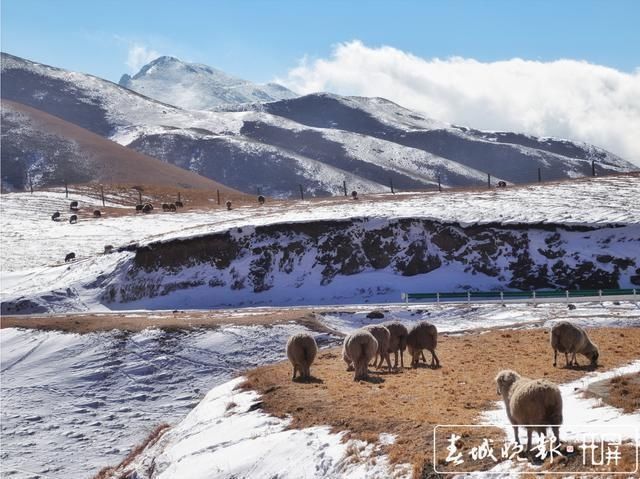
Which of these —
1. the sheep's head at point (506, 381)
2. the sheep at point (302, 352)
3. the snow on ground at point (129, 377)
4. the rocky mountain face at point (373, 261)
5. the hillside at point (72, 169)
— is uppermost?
the hillside at point (72, 169)

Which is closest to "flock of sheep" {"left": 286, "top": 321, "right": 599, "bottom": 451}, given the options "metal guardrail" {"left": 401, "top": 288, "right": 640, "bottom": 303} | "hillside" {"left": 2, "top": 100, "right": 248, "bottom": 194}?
"metal guardrail" {"left": 401, "top": 288, "right": 640, "bottom": 303}

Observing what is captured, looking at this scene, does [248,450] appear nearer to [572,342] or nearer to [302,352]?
[302,352]

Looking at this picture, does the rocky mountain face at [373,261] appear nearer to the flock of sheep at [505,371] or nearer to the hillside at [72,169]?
the flock of sheep at [505,371]

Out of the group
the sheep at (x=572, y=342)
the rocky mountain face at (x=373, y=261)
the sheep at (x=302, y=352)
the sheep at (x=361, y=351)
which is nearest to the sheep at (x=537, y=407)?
the sheep at (x=572, y=342)

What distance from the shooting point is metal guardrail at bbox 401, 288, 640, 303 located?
4681 centimetres

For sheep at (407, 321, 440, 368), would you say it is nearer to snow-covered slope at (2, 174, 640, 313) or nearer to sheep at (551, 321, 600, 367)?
sheep at (551, 321, 600, 367)

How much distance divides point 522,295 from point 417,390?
3246 cm

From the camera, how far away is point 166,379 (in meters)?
35.0

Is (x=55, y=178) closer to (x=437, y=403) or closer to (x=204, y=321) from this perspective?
(x=204, y=321)

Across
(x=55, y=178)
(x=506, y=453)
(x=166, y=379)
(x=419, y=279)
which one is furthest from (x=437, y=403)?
(x=55, y=178)

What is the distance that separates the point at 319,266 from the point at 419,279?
8.84 meters

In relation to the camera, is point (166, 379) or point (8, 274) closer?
point (166, 379)

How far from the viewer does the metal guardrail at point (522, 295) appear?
46812 millimetres

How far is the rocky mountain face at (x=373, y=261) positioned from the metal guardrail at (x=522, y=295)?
3.06 meters
